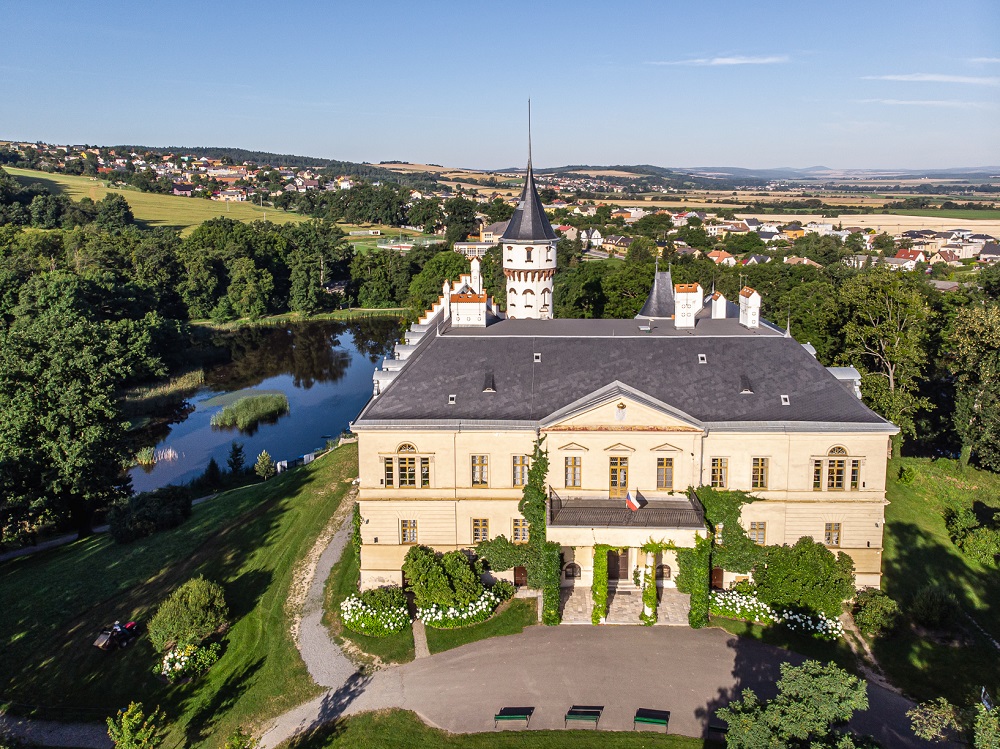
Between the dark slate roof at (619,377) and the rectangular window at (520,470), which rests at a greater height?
the dark slate roof at (619,377)

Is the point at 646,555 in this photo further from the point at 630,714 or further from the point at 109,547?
the point at 109,547

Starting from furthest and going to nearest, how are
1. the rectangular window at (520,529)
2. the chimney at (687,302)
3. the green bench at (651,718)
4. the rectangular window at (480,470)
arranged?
the chimney at (687,302) < the rectangular window at (520,529) < the rectangular window at (480,470) < the green bench at (651,718)

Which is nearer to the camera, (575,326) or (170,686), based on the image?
(170,686)

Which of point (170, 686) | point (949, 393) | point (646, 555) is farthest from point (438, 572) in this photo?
point (949, 393)

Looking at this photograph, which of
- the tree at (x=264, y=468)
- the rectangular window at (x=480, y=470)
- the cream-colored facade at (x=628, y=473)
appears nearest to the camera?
the cream-colored facade at (x=628, y=473)

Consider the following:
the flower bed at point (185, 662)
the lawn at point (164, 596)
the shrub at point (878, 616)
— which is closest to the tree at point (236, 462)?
the lawn at point (164, 596)

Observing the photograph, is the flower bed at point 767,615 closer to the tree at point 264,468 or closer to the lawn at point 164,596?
the lawn at point 164,596

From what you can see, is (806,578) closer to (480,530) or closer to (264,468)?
(480,530)
